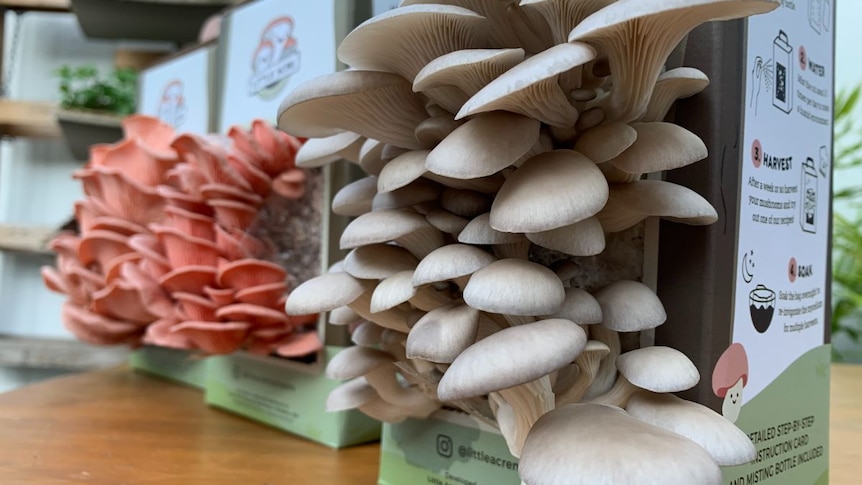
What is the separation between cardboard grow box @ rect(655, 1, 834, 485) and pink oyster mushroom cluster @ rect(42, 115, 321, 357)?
1.66 ft

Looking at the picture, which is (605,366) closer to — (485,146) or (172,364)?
(485,146)

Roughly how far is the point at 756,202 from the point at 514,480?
1.07 ft

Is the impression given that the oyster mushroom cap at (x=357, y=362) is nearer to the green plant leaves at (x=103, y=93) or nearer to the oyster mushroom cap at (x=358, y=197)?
the oyster mushroom cap at (x=358, y=197)

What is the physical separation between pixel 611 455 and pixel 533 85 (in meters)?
0.22

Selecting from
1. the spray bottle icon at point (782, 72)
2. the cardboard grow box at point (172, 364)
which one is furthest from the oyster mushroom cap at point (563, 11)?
the cardboard grow box at point (172, 364)

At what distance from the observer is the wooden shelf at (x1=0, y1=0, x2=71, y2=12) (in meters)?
1.95

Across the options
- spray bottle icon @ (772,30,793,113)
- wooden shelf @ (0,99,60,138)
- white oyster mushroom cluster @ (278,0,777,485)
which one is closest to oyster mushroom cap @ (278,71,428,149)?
white oyster mushroom cluster @ (278,0,777,485)

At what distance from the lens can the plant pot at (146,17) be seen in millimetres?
1662

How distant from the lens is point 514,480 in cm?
57

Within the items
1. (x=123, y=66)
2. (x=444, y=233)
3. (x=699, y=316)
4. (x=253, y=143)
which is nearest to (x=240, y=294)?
(x=253, y=143)

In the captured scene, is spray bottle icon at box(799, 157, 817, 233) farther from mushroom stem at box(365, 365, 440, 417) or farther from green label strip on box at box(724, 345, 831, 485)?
mushroom stem at box(365, 365, 440, 417)

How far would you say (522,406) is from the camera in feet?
1.54

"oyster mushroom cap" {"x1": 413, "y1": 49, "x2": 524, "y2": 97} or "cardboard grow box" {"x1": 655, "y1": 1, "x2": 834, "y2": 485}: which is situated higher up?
"oyster mushroom cap" {"x1": 413, "y1": 49, "x2": 524, "y2": 97}

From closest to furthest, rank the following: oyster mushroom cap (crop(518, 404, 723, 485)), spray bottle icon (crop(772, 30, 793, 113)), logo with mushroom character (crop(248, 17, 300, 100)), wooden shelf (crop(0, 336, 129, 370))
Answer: oyster mushroom cap (crop(518, 404, 723, 485)), spray bottle icon (crop(772, 30, 793, 113)), logo with mushroom character (crop(248, 17, 300, 100)), wooden shelf (crop(0, 336, 129, 370))
